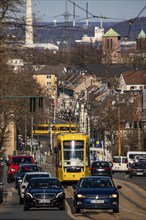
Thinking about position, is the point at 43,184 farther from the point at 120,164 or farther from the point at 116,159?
the point at 120,164

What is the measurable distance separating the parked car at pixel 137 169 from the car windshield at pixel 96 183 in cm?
3714

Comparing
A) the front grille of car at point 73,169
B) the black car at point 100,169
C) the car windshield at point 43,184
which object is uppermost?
the black car at point 100,169

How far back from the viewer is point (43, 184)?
143ft

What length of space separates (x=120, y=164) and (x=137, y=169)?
10718mm

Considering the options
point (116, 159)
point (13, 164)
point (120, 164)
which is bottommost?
point (13, 164)

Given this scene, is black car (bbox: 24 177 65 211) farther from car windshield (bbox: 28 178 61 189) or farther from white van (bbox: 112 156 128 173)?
white van (bbox: 112 156 128 173)

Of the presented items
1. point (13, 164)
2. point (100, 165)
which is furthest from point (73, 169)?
point (100, 165)

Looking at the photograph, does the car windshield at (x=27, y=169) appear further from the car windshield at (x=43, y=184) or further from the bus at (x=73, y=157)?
the car windshield at (x=43, y=184)

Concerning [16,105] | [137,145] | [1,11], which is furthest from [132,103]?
[1,11]

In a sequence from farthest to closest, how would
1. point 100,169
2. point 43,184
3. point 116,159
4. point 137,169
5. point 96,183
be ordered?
1. point 116,159
2. point 137,169
3. point 100,169
4. point 43,184
5. point 96,183

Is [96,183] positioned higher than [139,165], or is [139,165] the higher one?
[139,165]

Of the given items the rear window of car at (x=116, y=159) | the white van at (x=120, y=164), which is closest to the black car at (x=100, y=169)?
the rear window of car at (x=116, y=159)

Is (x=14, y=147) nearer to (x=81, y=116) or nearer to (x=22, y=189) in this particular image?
(x=81, y=116)

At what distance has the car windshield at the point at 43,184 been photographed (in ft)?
142
